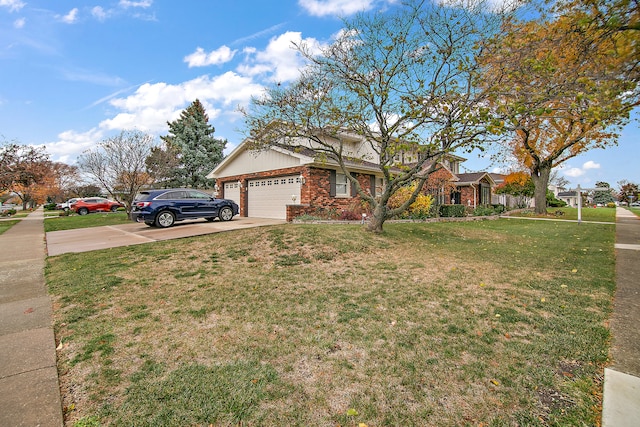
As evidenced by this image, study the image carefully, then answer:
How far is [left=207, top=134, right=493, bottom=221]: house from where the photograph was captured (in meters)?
14.5

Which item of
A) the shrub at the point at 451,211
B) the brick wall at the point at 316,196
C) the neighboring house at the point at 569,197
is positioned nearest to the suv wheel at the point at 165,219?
the brick wall at the point at 316,196

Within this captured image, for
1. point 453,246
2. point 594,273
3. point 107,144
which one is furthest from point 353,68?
point 107,144

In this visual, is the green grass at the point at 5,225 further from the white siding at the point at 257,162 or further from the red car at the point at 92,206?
the white siding at the point at 257,162

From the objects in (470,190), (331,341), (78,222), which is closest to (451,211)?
(470,190)

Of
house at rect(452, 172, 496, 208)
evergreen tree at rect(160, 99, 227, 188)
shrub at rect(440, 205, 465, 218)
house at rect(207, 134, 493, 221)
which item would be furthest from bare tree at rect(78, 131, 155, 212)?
house at rect(452, 172, 496, 208)

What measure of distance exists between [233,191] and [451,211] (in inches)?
549

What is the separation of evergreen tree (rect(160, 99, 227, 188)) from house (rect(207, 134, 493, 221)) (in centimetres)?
1065

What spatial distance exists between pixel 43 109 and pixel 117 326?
14574 mm

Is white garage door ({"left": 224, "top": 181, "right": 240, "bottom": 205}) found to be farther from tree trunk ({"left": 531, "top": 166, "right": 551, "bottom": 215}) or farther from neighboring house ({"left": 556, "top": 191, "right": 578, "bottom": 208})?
neighboring house ({"left": 556, "top": 191, "right": 578, "bottom": 208})

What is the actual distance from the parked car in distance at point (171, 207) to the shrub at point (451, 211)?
1287 centimetres

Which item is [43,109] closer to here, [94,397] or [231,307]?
[231,307]

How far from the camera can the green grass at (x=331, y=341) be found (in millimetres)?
2162

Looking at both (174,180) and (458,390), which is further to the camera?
(174,180)

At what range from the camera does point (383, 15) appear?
26.7 feet
